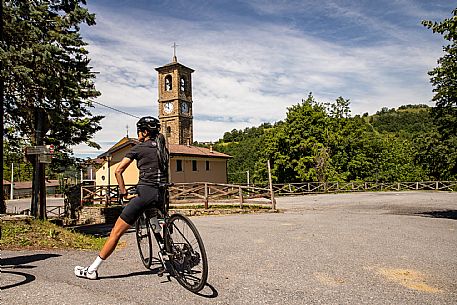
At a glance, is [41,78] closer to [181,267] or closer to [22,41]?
[22,41]

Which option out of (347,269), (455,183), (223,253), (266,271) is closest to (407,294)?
(347,269)

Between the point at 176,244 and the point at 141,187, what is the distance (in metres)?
0.77

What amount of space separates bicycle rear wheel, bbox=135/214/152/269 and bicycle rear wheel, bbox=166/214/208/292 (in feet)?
1.54

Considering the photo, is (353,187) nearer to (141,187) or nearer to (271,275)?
(271,275)

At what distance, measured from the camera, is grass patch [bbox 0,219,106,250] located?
6801 millimetres

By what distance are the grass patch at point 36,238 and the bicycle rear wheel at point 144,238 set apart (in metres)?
2.33

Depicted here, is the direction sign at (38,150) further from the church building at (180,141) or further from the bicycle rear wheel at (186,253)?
the church building at (180,141)

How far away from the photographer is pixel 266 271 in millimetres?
5055

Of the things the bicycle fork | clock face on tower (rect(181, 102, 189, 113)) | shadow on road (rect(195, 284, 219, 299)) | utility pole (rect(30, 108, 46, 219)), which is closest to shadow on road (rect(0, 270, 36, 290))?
the bicycle fork

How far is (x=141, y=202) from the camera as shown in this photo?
428 centimetres

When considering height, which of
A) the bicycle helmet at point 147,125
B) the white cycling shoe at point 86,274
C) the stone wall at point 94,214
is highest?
the bicycle helmet at point 147,125

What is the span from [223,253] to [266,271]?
151 centimetres

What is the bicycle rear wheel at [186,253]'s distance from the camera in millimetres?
3877

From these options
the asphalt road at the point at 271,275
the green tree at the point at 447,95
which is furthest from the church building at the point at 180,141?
the asphalt road at the point at 271,275
